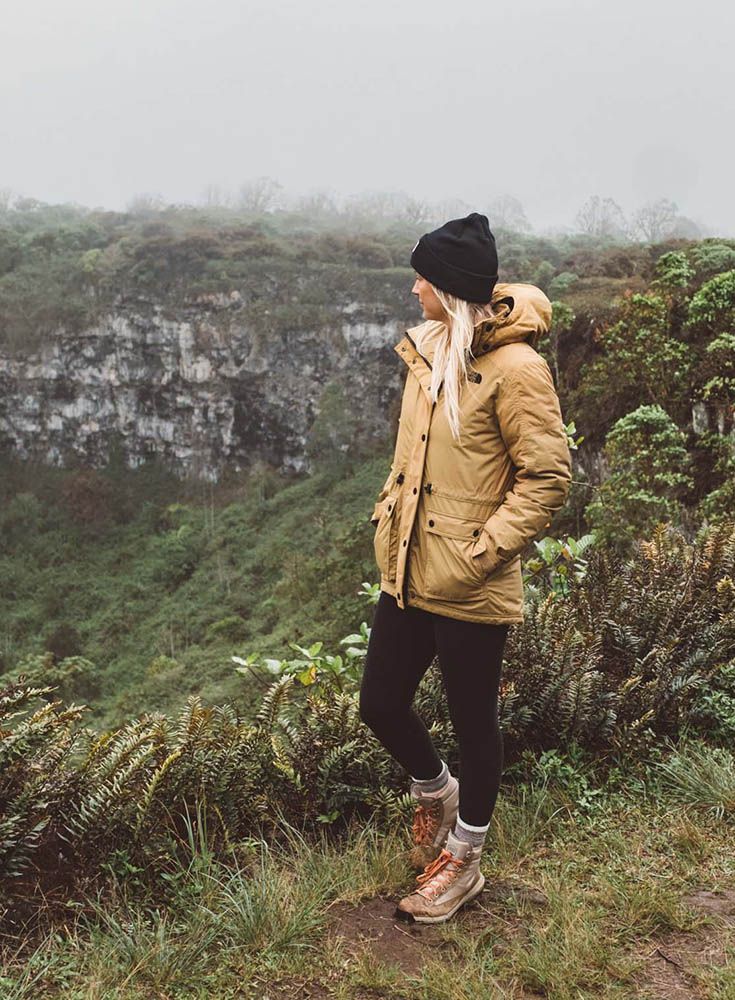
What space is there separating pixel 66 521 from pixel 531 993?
161 feet

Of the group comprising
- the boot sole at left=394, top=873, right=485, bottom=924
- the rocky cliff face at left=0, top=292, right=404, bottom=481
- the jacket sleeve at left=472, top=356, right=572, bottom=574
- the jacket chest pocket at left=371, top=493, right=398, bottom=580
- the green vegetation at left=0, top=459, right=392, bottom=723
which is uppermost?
the jacket sleeve at left=472, top=356, right=572, bottom=574

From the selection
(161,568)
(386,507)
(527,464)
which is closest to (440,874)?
(386,507)

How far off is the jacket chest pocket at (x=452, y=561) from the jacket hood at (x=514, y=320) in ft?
1.28

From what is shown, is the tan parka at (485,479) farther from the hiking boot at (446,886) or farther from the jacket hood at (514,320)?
the hiking boot at (446,886)

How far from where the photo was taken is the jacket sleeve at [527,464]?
5.62 ft

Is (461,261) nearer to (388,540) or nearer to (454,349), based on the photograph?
(454,349)

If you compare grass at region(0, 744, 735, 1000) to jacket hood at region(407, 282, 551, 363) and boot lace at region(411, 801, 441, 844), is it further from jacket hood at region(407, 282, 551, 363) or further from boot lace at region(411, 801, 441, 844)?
jacket hood at region(407, 282, 551, 363)

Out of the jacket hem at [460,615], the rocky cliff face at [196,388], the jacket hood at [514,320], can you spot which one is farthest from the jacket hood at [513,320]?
the rocky cliff face at [196,388]

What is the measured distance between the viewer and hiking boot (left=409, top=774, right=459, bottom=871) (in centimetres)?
209

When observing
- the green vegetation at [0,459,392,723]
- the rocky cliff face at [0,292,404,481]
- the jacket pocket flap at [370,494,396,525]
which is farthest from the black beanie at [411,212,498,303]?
the rocky cliff face at [0,292,404,481]

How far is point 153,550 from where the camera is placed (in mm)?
44969

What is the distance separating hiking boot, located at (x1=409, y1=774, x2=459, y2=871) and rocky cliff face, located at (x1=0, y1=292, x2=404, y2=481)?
4273 cm

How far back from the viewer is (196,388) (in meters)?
47.8

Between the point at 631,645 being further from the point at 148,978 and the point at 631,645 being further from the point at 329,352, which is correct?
the point at 329,352
